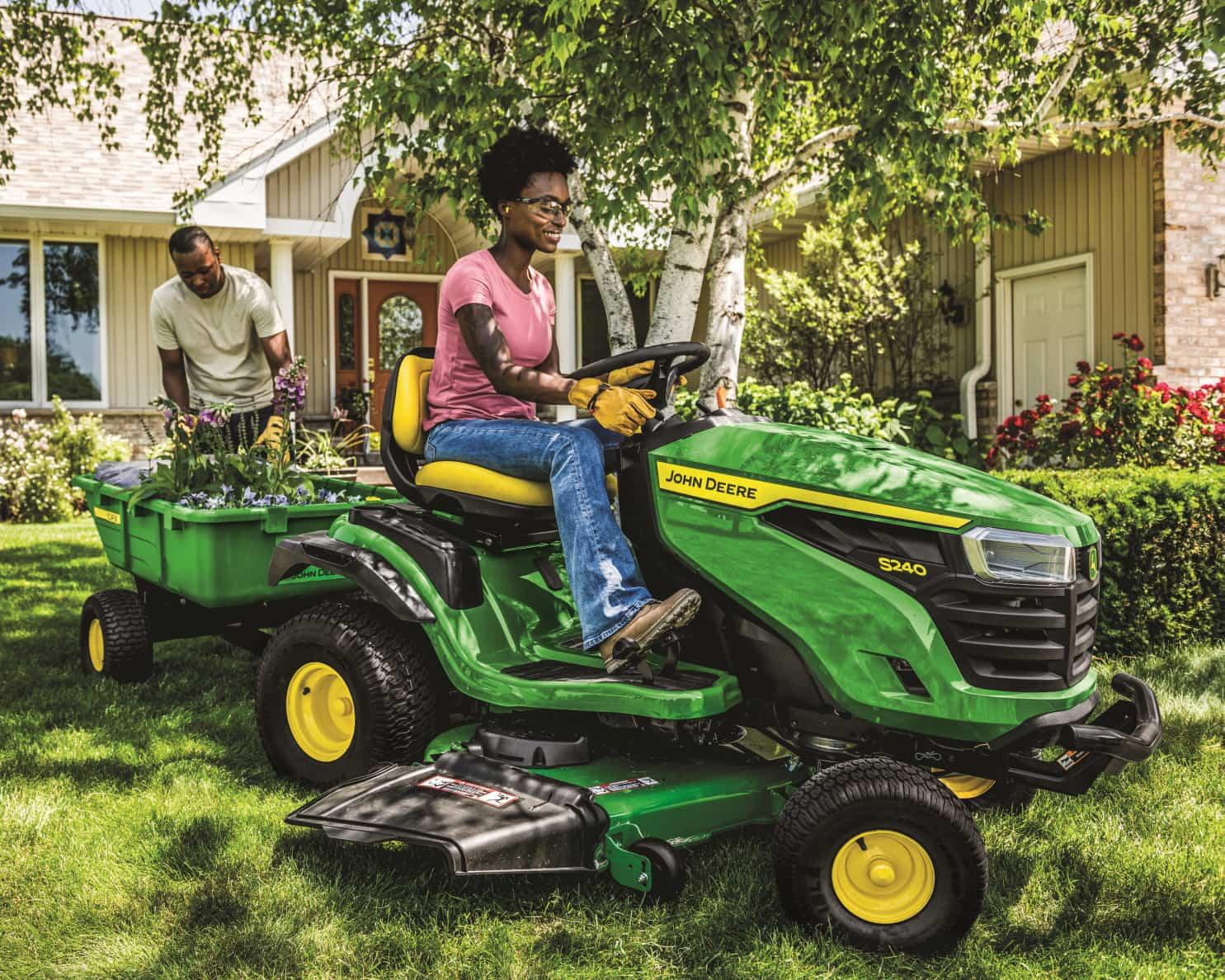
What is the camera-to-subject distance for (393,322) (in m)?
15.3

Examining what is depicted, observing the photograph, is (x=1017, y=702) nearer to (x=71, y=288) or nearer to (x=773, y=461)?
(x=773, y=461)

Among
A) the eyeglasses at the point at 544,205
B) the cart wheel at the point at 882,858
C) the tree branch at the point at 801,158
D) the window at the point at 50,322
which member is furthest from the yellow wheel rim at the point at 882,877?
the window at the point at 50,322

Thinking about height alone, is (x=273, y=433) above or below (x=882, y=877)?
above

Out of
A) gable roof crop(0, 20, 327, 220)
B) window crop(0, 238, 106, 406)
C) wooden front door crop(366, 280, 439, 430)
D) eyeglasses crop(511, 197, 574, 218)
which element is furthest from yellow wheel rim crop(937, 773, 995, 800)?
wooden front door crop(366, 280, 439, 430)

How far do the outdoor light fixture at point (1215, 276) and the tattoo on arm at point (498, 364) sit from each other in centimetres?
733

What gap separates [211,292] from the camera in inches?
197

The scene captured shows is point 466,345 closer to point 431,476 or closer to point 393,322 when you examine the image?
point 431,476

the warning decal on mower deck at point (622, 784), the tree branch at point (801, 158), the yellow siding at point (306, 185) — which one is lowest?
the warning decal on mower deck at point (622, 784)

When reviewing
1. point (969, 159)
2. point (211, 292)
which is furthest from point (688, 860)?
point (969, 159)

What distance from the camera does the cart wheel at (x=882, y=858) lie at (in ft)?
7.97

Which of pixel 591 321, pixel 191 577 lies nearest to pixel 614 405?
pixel 191 577

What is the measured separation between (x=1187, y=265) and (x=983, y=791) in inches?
282

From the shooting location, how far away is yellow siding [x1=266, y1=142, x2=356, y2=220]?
11.9m

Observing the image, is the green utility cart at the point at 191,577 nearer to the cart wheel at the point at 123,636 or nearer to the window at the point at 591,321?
the cart wheel at the point at 123,636
